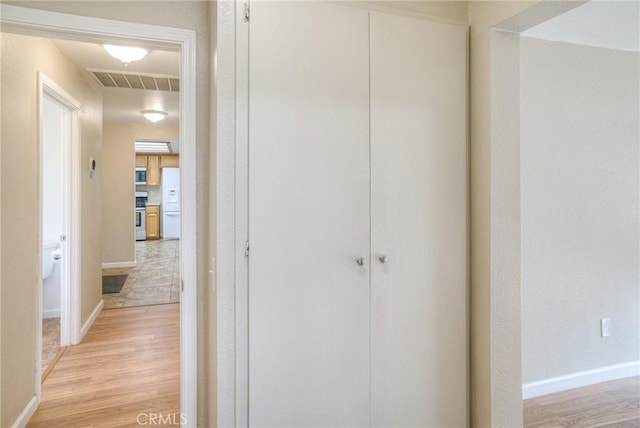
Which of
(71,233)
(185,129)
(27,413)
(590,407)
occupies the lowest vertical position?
(590,407)

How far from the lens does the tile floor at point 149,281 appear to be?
440 cm

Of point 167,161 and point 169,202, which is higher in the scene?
point 167,161

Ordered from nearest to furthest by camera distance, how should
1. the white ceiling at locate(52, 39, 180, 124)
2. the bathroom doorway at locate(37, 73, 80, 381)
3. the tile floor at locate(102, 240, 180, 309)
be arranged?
1. the bathroom doorway at locate(37, 73, 80, 381)
2. the white ceiling at locate(52, 39, 180, 124)
3. the tile floor at locate(102, 240, 180, 309)

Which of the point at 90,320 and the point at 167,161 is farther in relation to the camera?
the point at 167,161

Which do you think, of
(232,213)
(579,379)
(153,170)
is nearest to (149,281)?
(232,213)

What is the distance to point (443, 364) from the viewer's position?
1514mm

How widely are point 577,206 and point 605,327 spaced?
915mm

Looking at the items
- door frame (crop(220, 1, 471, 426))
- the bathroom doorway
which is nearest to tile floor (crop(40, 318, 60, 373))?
the bathroom doorway

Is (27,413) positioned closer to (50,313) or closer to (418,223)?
(50,313)

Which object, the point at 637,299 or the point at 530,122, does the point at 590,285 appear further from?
the point at 530,122

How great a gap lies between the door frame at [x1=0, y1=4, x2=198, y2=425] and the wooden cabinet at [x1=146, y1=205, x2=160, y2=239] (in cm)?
918

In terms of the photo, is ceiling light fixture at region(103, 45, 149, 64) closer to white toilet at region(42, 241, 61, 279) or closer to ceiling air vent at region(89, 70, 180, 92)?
ceiling air vent at region(89, 70, 180, 92)

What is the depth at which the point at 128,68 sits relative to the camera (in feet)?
10.2

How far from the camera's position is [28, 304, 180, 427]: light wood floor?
212 centimetres
